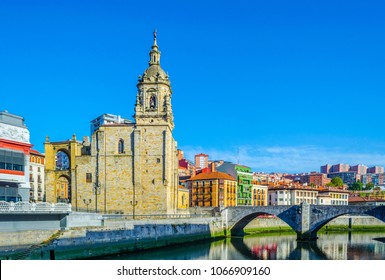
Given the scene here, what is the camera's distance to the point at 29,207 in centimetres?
3372

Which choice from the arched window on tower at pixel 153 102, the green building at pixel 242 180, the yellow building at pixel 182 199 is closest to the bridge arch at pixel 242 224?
the yellow building at pixel 182 199

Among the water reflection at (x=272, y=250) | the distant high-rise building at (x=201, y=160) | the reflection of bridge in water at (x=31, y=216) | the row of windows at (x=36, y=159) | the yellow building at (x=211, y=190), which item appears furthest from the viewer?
the distant high-rise building at (x=201, y=160)

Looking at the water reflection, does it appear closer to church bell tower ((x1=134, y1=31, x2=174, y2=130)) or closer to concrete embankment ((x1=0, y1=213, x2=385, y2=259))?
concrete embankment ((x1=0, y1=213, x2=385, y2=259))

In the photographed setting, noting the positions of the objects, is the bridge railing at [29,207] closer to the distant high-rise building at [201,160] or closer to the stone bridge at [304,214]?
the stone bridge at [304,214]

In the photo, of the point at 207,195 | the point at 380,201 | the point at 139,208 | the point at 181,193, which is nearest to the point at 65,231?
the point at 139,208

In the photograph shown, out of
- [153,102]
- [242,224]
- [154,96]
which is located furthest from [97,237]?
[242,224]

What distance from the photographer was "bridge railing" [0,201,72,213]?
32312 mm

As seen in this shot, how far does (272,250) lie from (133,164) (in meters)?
17.2

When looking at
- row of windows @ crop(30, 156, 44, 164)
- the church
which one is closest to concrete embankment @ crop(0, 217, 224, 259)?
the church

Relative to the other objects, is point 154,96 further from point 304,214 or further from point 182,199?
point 304,214

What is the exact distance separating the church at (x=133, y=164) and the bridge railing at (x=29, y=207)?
20.6m

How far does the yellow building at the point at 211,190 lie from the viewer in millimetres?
82688

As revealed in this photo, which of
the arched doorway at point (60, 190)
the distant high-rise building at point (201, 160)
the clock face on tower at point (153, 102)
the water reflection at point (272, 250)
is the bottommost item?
the water reflection at point (272, 250)
